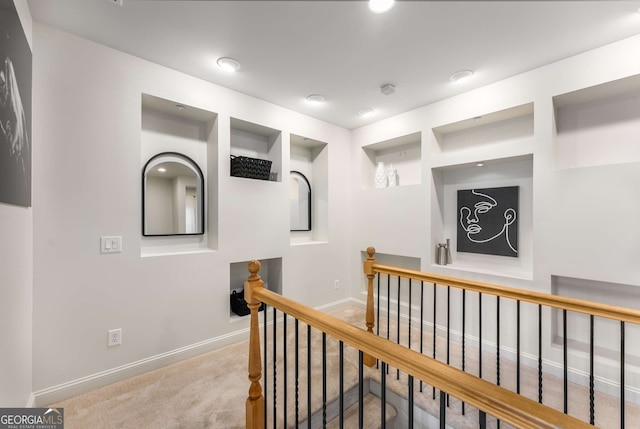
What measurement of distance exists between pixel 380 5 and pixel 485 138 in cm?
196

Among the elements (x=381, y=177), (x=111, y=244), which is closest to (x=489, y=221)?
(x=381, y=177)

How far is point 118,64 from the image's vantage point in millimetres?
2119

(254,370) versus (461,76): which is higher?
(461,76)

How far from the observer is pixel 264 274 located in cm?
337

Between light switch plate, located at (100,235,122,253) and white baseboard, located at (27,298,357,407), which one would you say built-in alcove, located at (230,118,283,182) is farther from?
white baseboard, located at (27,298,357,407)

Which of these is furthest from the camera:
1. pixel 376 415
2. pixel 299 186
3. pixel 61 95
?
pixel 299 186

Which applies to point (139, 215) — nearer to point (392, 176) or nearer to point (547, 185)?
point (392, 176)

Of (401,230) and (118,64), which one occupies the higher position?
(118,64)

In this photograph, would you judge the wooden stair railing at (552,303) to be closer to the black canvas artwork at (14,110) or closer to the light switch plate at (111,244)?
the light switch plate at (111,244)

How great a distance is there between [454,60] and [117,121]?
2645 mm

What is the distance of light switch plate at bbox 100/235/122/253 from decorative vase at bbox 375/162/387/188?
2.81 metres

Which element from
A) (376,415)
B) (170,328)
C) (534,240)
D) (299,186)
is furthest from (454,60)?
(170,328)

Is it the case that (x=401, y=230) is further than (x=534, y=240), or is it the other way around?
(x=401, y=230)

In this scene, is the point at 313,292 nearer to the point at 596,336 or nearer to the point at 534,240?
the point at 534,240
